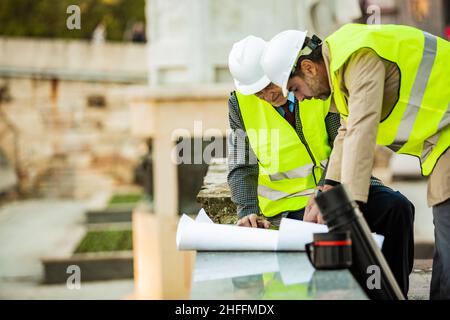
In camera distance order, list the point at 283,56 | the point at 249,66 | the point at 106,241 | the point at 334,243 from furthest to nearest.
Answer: the point at 106,241 → the point at 249,66 → the point at 283,56 → the point at 334,243

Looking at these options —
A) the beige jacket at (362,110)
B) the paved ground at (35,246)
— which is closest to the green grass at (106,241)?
the paved ground at (35,246)

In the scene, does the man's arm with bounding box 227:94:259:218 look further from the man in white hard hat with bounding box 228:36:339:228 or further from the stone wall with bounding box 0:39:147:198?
the stone wall with bounding box 0:39:147:198

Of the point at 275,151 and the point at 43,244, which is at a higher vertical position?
the point at 275,151

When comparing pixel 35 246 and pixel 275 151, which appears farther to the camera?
pixel 35 246

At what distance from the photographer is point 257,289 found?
3373mm

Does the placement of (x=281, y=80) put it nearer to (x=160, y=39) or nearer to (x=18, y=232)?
(x=160, y=39)

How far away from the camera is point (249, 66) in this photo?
4621 mm

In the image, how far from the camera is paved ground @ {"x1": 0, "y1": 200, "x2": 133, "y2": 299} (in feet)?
48.1

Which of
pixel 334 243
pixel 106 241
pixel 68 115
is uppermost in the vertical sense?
pixel 334 243

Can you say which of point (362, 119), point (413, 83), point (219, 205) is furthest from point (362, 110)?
point (219, 205)

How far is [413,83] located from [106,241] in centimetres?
1454

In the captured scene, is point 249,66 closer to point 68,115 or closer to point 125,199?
point 125,199

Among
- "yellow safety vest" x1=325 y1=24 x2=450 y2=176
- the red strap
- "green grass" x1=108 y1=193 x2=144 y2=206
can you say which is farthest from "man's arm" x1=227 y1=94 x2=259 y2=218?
"green grass" x1=108 y1=193 x2=144 y2=206
